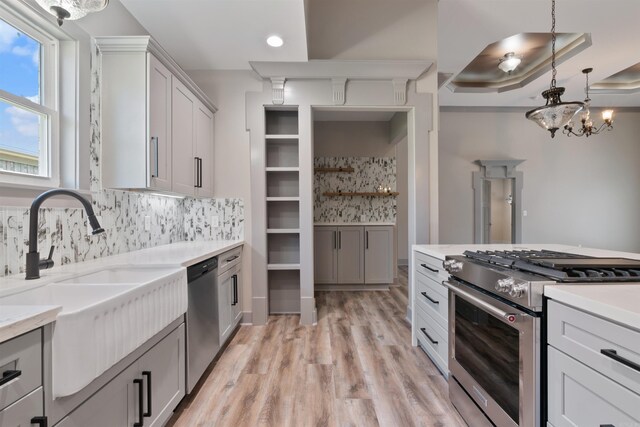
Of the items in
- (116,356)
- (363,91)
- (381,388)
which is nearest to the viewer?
(116,356)

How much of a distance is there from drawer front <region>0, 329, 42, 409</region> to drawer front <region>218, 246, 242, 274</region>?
1.55 meters

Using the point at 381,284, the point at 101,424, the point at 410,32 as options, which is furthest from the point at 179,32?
the point at 381,284

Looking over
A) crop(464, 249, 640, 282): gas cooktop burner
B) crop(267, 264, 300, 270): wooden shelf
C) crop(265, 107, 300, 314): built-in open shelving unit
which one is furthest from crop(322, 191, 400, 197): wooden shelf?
crop(464, 249, 640, 282): gas cooktop burner

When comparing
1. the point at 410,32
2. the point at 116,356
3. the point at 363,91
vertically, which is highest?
the point at 410,32

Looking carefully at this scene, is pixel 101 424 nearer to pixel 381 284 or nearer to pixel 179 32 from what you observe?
pixel 179 32

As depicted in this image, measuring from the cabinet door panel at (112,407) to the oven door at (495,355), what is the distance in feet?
5.36

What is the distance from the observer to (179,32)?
2494 mm

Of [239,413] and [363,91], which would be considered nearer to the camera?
[239,413]

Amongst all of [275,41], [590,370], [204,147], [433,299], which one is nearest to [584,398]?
[590,370]

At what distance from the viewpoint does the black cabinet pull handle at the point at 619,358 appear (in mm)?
781

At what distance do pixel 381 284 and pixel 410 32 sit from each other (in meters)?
3.35

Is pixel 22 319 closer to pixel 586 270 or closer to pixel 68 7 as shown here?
pixel 68 7

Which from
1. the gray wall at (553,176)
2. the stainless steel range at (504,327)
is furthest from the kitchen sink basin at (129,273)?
the gray wall at (553,176)

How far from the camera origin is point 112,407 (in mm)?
1107
